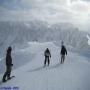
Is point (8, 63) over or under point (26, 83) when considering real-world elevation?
over

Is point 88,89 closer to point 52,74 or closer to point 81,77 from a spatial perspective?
point 81,77

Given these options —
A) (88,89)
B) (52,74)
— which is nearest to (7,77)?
(52,74)

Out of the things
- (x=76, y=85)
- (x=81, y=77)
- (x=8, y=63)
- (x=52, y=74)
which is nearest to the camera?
(x=76, y=85)

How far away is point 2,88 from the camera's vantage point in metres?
16.8

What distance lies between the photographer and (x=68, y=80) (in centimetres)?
1947

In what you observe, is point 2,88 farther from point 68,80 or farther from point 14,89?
point 68,80

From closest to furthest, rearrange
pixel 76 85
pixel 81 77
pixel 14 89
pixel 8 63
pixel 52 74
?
1. pixel 14 89
2. pixel 76 85
3. pixel 8 63
4. pixel 81 77
5. pixel 52 74

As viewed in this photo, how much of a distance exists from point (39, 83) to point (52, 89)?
7.25 feet

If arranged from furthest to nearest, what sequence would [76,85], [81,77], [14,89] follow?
[81,77]
[76,85]
[14,89]

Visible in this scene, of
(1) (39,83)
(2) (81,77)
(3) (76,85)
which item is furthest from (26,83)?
(2) (81,77)

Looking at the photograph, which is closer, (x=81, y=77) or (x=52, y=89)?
(x=52, y=89)

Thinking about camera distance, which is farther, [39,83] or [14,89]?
[39,83]

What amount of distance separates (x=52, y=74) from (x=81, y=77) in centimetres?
268

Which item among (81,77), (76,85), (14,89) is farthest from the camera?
(81,77)
